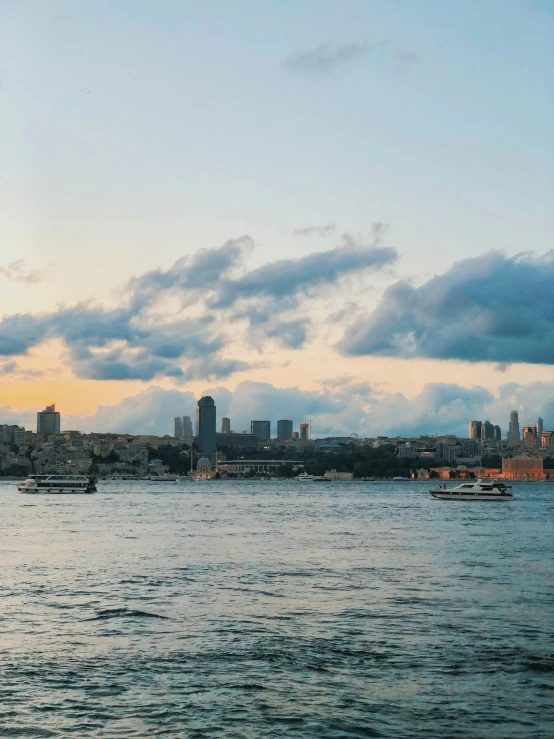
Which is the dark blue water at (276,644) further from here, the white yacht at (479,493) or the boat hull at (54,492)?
the boat hull at (54,492)

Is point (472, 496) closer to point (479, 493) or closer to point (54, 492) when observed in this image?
point (479, 493)

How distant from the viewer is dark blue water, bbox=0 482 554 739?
1488 cm

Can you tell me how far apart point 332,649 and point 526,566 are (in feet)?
62.2

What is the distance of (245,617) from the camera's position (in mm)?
23969

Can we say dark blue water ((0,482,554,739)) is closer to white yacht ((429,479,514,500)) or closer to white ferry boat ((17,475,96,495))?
white yacht ((429,479,514,500))

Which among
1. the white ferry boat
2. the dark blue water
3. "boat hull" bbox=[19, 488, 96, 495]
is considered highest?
the dark blue water

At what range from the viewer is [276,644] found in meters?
20.6

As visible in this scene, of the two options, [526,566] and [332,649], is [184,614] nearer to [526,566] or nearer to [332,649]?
[332,649]

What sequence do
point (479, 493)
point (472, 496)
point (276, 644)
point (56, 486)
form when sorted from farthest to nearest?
point (56, 486) < point (472, 496) < point (479, 493) < point (276, 644)

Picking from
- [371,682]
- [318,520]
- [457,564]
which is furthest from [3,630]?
[318,520]

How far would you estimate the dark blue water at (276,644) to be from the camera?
14.9m

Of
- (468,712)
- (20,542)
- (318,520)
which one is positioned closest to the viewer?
(468,712)

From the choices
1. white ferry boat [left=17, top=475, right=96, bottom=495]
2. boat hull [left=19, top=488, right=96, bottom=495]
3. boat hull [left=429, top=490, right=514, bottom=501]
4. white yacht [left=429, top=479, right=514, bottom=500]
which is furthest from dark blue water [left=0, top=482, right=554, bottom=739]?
boat hull [left=19, top=488, right=96, bottom=495]

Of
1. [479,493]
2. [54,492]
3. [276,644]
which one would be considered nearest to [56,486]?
[54,492]
